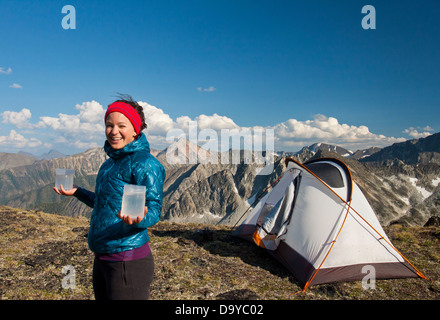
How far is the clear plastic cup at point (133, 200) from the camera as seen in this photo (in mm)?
3020

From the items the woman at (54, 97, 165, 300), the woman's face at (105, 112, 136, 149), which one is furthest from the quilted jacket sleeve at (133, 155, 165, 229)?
the woman's face at (105, 112, 136, 149)

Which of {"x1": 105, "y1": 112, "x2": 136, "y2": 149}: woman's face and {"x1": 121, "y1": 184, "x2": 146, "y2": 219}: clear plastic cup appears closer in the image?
{"x1": 121, "y1": 184, "x2": 146, "y2": 219}: clear plastic cup

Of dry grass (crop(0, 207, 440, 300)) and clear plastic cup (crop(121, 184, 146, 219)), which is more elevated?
clear plastic cup (crop(121, 184, 146, 219))

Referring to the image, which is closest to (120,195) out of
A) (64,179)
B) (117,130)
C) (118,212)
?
(118,212)

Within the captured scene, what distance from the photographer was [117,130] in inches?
139

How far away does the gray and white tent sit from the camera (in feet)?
31.6

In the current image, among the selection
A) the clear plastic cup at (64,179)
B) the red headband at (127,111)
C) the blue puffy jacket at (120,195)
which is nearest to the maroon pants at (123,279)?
the blue puffy jacket at (120,195)

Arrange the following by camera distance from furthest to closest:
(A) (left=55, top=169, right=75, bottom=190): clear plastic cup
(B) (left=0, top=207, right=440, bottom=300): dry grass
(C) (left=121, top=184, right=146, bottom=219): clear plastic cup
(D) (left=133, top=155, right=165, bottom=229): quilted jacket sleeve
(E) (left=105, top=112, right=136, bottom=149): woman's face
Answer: (B) (left=0, top=207, right=440, bottom=300): dry grass → (A) (left=55, top=169, right=75, bottom=190): clear plastic cup → (E) (left=105, top=112, right=136, bottom=149): woman's face → (D) (left=133, top=155, right=165, bottom=229): quilted jacket sleeve → (C) (left=121, top=184, right=146, bottom=219): clear plastic cup

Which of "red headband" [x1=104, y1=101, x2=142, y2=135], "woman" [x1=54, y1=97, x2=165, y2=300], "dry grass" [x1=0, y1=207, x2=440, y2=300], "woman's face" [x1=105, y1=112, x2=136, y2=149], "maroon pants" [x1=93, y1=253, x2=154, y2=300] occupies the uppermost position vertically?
"red headband" [x1=104, y1=101, x2=142, y2=135]

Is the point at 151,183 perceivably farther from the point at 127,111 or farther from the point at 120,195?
the point at 127,111

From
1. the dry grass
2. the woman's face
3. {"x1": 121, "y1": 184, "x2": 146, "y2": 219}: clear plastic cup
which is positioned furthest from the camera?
the dry grass

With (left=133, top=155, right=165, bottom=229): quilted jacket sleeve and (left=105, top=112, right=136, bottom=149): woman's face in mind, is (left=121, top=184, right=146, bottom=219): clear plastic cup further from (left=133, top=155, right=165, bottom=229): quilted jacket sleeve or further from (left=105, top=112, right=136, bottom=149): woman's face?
(left=105, top=112, right=136, bottom=149): woman's face
